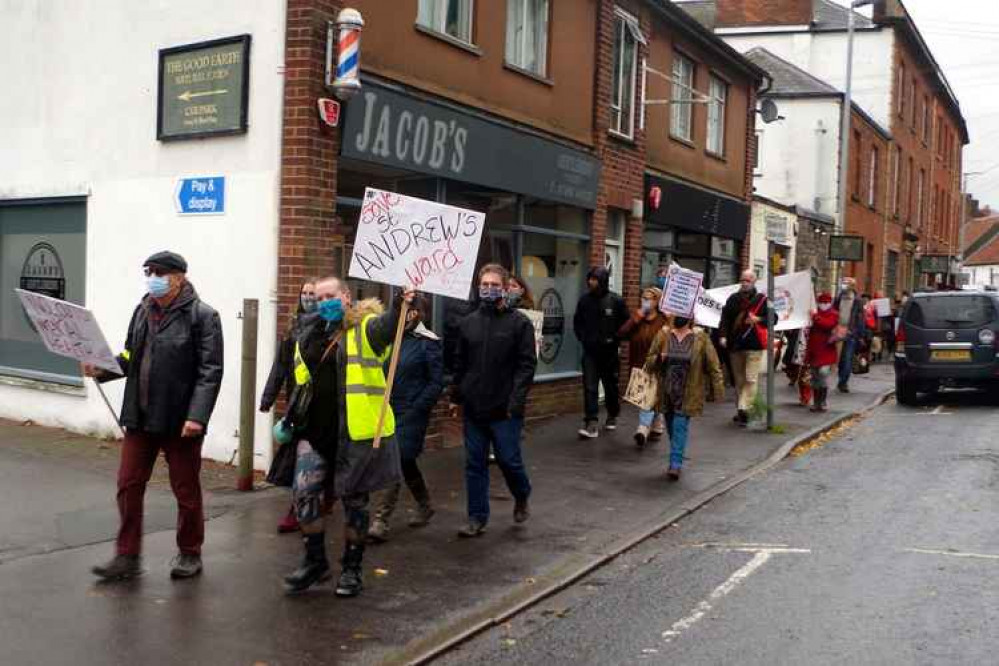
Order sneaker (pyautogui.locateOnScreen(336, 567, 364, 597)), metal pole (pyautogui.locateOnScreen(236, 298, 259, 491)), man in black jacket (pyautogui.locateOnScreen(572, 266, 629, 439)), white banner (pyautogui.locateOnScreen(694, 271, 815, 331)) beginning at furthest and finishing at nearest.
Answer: white banner (pyautogui.locateOnScreen(694, 271, 815, 331)), man in black jacket (pyautogui.locateOnScreen(572, 266, 629, 439)), metal pole (pyautogui.locateOnScreen(236, 298, 259, 491)), sneaker (pyautogui.locateOnScreen(336, 567, 364, 597))

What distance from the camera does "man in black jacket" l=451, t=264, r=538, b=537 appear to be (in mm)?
7516

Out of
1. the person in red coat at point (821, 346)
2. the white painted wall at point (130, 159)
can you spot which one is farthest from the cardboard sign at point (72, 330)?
the person in red coat at point (821, 346)

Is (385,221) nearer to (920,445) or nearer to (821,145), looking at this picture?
(920,445)

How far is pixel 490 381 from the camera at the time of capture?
296 inches

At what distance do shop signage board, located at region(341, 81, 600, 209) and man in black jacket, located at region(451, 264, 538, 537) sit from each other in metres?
2.81

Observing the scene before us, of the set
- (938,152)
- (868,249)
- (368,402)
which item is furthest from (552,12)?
(938,152)

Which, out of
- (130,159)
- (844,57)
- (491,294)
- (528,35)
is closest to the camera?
(491,294)

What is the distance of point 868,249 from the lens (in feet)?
109

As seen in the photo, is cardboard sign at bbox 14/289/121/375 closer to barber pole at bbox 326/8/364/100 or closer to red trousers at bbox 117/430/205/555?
red trousers at bbox 117/430/205/555

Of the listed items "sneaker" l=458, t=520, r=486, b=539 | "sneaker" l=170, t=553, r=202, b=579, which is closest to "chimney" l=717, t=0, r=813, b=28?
"sneaker" l=458, t=520, r=486, b=539

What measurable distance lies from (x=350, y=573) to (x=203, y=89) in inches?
213

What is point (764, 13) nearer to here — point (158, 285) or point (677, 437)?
point (677, 437)

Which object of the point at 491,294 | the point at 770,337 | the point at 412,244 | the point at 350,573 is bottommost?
the point at 350,573

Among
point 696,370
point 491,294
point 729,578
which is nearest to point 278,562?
point 491,294
